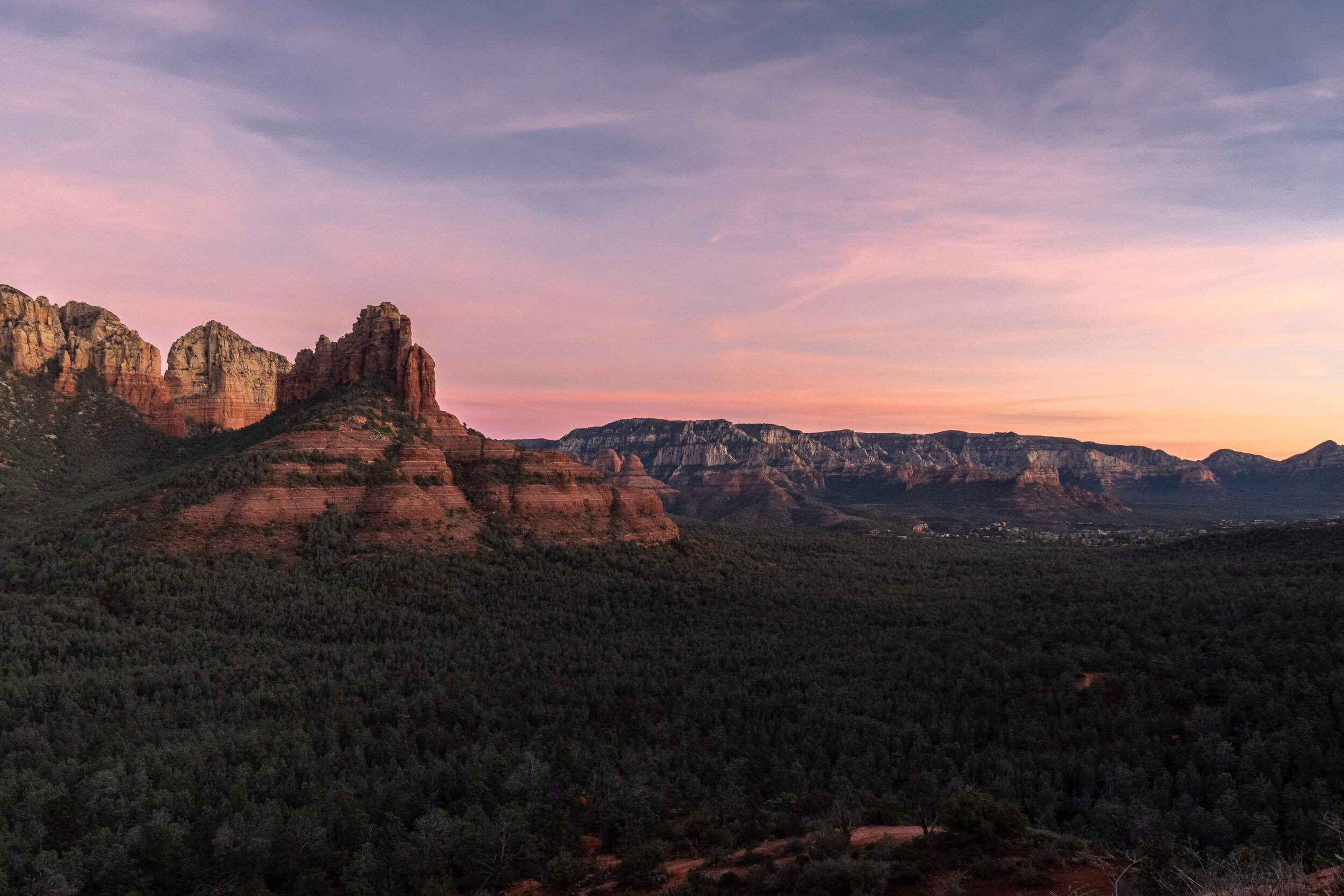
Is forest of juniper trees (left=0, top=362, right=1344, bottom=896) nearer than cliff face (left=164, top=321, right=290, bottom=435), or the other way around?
forest of juniper trees (left=0, top=362, right=1344, bottom=896)

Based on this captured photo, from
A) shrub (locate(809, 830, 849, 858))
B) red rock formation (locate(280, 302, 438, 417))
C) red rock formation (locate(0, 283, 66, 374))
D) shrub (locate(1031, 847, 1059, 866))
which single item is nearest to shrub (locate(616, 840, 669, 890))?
shrub (locate(809, 830, 849, 858))

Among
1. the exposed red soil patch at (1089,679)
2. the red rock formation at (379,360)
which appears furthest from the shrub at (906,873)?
the red rock formation at (379,360)

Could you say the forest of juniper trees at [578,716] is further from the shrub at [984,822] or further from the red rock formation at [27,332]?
the red rock formation at [27,332]

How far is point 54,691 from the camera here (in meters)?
39.5

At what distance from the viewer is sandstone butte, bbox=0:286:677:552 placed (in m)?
69.0

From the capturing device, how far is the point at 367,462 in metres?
79.4

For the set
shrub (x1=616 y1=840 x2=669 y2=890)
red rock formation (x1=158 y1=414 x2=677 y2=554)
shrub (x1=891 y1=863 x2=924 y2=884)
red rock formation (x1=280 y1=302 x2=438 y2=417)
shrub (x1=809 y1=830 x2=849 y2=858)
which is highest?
red rock formation (x1=280 y1=302 x2=438 y2=417)

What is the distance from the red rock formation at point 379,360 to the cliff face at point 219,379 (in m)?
43.3

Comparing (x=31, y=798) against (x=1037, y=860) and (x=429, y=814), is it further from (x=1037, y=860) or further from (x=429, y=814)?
(x=1037, y=860)

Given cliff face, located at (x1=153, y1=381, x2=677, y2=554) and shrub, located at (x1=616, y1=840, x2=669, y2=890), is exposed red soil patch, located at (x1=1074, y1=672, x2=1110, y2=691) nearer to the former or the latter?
shrub, located at (x1=616, y1=840, x2=669, y2=890)

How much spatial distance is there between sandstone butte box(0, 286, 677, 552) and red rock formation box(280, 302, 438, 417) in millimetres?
231

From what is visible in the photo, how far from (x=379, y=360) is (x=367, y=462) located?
2576 centimetres

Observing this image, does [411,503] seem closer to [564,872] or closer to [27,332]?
[564,872]

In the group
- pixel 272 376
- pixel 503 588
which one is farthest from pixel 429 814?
pixel 272 376
